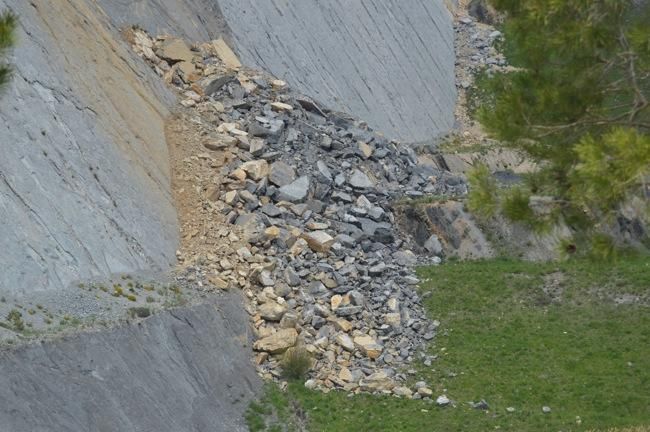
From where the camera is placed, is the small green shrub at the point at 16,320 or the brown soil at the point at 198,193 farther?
the brown soil at the point at 198,193

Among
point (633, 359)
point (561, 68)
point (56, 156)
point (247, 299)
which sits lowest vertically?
point (633, 359)

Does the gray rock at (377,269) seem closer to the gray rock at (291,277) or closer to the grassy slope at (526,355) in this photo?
the grassy slope at (526,355)

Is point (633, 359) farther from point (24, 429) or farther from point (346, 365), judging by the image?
point (24, 429)

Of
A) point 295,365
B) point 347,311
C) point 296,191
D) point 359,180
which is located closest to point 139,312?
point 295,365

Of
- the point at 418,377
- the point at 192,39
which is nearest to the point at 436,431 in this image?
the point at 418,377

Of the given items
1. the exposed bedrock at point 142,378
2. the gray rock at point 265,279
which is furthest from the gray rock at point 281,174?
the exposed bedrock at point 142,378
